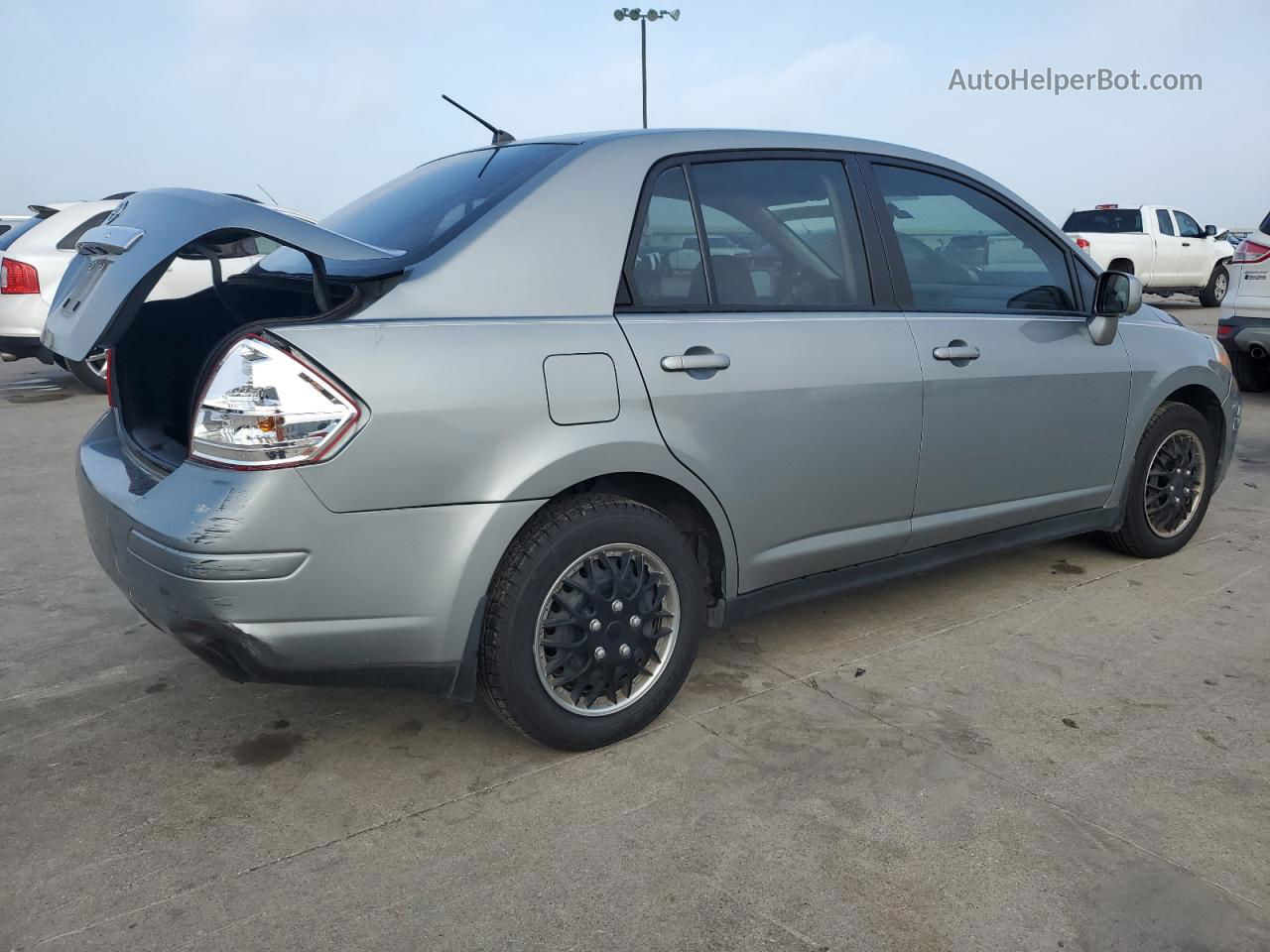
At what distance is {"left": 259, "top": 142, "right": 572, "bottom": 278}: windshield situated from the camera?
2.87 metres

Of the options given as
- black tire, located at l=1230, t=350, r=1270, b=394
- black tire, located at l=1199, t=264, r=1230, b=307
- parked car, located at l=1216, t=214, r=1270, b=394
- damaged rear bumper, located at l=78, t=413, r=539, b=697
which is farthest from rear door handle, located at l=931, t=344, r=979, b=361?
black tire, located at l=1199, t=264, r=1230, b=307

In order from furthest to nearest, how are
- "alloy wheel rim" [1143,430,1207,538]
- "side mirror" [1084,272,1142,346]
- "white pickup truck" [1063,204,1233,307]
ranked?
"white pickup truck" [1063,204,1233,307]
"alloy wheel rim" [1143,430,1207,538]
"side mirror" [1084,272,1142,346]

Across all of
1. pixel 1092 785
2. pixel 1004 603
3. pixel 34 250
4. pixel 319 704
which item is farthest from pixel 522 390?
pixel 34 250

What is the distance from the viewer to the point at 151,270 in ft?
8.13

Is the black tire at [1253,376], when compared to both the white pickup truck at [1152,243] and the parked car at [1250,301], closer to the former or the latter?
the parked car at [1250,301]

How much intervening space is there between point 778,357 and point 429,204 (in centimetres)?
109

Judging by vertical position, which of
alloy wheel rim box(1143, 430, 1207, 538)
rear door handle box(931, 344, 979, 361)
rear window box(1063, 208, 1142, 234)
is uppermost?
rear window box(1063, 208, 1142, 234)

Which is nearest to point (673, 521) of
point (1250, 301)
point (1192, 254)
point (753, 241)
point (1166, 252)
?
point (753, 241)

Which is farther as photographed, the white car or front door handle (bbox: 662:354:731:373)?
the white car

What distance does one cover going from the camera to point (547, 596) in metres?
2.81

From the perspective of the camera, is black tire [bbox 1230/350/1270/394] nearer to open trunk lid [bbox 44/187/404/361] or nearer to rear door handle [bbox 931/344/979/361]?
rear door handle [bbox 931/344/979/361]

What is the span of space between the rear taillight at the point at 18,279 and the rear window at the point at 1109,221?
14.8 m

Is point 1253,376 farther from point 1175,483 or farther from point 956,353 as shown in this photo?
point 956,353

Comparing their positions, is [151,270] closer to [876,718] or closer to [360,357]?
[360,357]
